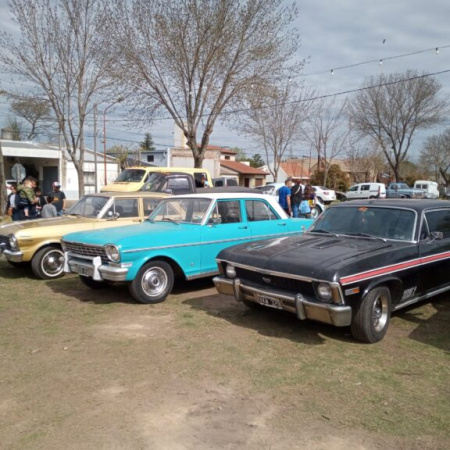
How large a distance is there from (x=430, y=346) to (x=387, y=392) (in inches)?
53.2

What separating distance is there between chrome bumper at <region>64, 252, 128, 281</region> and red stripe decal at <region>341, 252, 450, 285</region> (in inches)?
121

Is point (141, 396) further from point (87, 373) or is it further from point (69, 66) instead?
point (69, 66)

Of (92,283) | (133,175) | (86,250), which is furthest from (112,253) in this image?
(133,175)

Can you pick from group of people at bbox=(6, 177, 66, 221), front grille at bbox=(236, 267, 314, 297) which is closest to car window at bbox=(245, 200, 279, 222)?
front grille at bbox=(236, 267, 314, 297)

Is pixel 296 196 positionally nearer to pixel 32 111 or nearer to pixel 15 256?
pixel 15 256

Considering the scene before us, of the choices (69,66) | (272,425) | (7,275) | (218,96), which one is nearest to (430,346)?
(272,425)

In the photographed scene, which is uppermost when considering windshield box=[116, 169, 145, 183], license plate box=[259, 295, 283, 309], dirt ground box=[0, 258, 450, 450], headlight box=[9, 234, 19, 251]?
windshield box=[116, 169, 145, 183]

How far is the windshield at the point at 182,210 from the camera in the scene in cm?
718

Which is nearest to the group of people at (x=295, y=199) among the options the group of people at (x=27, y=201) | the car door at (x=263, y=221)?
the car door at (x=263, y=221)

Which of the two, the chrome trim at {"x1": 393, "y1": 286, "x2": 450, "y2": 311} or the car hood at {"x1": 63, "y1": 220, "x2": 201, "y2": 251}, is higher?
the car hood at {"x1": 63, "y1": 220, "x2": 201, "y2": 251}

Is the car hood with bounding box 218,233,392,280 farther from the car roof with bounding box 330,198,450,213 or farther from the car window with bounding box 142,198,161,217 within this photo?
the car window with bounding box 142,198,161,217

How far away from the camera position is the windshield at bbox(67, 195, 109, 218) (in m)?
8.78

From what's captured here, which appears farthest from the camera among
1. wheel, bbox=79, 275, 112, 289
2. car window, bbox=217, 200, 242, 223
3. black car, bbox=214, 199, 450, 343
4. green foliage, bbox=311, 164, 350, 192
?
green foliage, bbox=311, 164, 350, 192

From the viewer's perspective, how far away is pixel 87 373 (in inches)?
166
